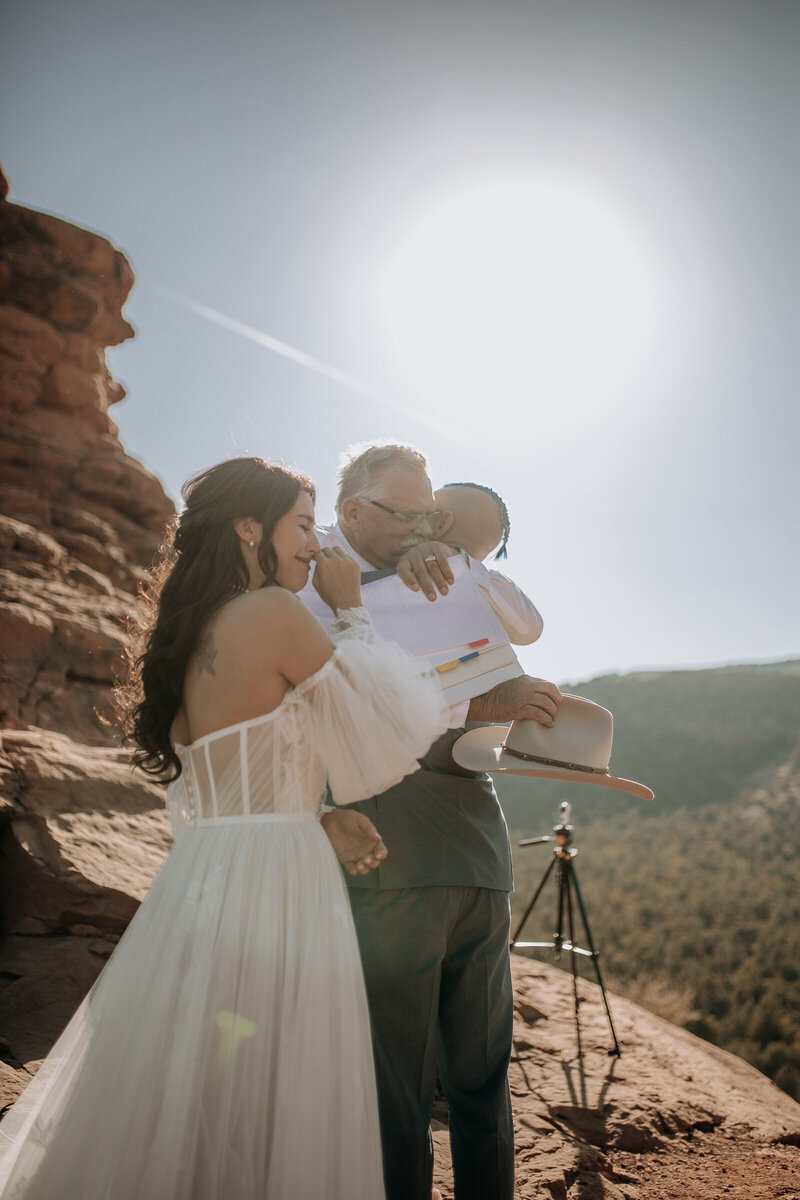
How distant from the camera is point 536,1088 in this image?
3.86m

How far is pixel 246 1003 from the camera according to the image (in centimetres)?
158

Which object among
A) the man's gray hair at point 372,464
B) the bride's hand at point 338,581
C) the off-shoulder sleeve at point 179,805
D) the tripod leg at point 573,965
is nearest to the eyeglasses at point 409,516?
the man's gray hair at point 372,464

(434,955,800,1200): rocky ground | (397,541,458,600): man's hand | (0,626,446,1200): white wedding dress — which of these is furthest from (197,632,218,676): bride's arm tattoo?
A: (434,955,800,1200): rocky ground

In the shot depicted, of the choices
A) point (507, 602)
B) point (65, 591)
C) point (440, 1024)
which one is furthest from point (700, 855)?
point (507, 602)

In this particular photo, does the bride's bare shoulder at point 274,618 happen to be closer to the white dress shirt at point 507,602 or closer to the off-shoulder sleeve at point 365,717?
the off-shoulder sleeve at point 365,717

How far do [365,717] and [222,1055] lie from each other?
0.81m

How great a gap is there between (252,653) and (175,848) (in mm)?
560

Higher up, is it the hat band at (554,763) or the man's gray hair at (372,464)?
the man's gray hair at (372,464)

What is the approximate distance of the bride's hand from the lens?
191 centimetres

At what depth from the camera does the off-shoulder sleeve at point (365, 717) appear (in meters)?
1.73

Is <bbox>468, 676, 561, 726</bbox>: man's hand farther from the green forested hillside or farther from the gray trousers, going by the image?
the green forested hillside

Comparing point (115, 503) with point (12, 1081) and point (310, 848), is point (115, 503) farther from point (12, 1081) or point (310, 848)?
point (310, 848)

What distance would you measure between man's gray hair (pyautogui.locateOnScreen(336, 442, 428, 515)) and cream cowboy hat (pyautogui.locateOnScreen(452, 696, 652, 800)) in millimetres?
845

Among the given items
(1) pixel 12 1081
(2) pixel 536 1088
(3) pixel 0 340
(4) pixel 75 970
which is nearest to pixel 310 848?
(1) pixel 12 1081
